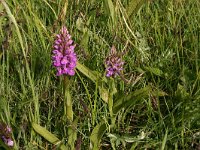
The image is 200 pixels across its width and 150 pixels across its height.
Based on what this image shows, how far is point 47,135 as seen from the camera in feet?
4.07

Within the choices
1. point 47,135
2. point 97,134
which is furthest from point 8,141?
point 97,134

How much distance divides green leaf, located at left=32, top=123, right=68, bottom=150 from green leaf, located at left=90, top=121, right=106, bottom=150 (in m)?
Answer: 0.09

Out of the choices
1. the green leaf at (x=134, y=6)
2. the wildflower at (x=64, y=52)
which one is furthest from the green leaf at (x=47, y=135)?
the green leaf at (x=134, y=6)

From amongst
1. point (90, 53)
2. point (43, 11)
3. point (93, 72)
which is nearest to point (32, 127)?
point (93, 72)

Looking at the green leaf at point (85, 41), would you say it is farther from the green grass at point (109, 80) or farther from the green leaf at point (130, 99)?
the green leaf at point (130, 99)

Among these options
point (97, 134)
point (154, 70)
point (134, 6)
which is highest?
point (134, 6)

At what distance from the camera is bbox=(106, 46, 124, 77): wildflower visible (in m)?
1.29

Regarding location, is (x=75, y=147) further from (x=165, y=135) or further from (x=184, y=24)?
(x=184, y=24)

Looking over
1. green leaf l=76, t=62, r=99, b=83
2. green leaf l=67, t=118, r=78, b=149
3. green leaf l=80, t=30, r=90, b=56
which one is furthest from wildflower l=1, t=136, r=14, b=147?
green leaf l=80, t=30, r=90, b=56

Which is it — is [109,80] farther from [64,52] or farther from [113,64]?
[64,52]

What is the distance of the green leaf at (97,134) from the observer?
4.15ft

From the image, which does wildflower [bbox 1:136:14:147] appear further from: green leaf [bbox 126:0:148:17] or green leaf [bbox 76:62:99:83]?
green leaf [bbox 126:0:148:17]

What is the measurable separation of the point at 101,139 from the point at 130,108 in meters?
0.14

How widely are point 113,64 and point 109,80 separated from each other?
0.07 m
